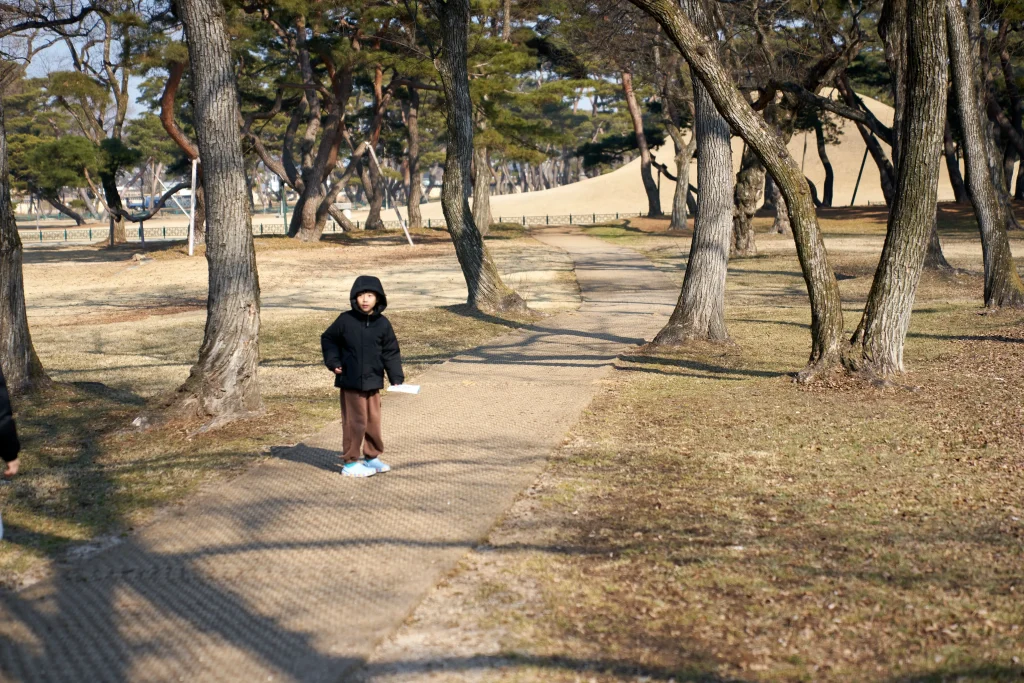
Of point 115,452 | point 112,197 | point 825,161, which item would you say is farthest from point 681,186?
point 115,452

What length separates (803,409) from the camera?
28.3 ft

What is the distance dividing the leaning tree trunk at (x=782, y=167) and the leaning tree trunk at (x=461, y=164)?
6197 millimetres

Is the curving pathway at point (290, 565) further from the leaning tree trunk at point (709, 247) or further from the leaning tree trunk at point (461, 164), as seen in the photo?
the leaning tree trunk at point (461, 164)

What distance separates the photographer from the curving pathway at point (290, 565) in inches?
162

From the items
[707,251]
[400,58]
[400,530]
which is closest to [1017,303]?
[707,251]

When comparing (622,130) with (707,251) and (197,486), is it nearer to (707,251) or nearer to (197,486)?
(707,251)

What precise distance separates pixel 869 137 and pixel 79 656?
3994cm

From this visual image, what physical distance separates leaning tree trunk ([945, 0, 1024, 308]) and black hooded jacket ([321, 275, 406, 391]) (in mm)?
10611

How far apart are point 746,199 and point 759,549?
21.2 metres

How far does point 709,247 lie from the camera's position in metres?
11.9

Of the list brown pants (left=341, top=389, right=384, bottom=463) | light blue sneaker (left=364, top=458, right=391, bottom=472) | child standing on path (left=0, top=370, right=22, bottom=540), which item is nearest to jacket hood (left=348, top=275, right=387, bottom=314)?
brown pants (left=341, top=389, right=384, bottom=463)

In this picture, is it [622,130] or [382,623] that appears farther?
[622,130]

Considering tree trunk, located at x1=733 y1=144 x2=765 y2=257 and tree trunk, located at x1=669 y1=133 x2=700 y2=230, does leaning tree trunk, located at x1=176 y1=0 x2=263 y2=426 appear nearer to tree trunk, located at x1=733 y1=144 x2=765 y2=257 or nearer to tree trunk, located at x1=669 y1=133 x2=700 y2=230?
tree trunk, located at x1=733 y1=144 x2=765 y2=257

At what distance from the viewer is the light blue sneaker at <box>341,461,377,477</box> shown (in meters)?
6.63
